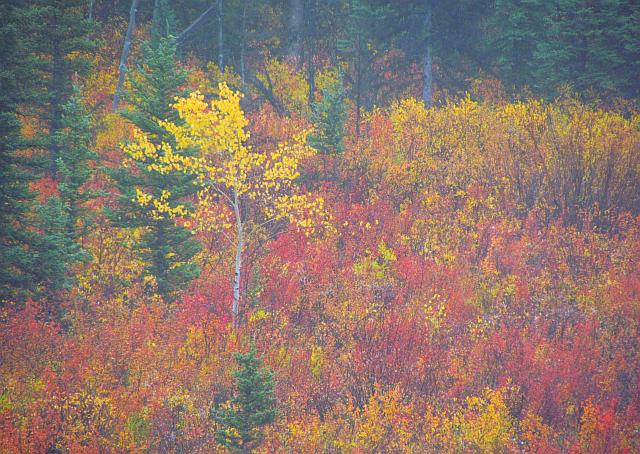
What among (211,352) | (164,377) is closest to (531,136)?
(211,352)

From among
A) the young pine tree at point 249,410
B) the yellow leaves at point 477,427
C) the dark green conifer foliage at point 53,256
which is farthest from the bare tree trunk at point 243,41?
the yellow leaves at point 477,427

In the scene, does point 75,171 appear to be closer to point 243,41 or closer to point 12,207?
point 12,207

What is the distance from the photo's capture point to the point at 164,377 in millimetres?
9781

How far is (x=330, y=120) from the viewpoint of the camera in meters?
18.0

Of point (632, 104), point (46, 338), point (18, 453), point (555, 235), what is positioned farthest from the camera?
point (632, 104)

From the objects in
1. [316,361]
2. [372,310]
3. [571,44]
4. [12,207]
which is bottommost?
[316,361]

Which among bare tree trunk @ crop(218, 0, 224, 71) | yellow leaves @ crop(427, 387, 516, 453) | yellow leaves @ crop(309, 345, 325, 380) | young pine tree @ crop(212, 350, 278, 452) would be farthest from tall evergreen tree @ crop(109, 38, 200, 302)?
bare tree trunk @ crop(218, 0, 224, 71)

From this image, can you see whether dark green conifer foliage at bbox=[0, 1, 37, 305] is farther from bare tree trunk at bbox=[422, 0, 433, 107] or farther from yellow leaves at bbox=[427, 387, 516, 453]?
bare tree trunk at bbox=[422, 0, 433, 107]

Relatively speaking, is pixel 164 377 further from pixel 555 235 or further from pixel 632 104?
pixel 632 104

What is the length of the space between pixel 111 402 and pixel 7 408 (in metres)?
1.64

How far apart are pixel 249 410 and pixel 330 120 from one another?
488 inches

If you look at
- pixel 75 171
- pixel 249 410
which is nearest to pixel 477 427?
pixel 249 410

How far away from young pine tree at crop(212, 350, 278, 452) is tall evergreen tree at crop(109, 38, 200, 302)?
562cm

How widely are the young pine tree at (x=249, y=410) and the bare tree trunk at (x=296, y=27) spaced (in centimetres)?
2347
